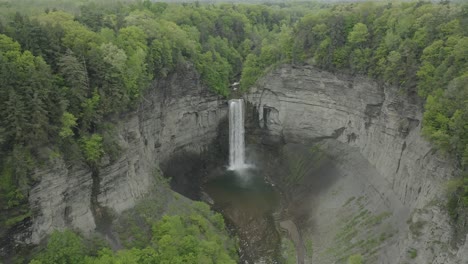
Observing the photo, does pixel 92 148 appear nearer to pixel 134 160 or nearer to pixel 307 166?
pixel 134 160

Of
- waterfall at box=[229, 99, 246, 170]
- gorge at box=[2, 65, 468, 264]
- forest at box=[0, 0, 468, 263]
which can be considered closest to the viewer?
forest at box=[0, 0, 468, 263]

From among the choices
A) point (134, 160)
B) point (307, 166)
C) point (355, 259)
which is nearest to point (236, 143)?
point (307, 166)

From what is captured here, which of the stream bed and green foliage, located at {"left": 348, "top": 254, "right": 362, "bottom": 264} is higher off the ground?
green foliage, located at {"left": 348, "top": 254, "right": 362, "bottom": 264}

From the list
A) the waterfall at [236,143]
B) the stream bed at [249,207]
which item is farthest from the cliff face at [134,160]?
the stream bed at [249,207]

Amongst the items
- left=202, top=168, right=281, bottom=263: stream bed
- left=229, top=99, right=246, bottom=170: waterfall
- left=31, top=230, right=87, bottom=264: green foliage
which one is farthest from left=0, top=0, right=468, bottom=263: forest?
left=202, top=168, right=281, bottom=263: stream bed

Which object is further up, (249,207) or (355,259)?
(355,259)

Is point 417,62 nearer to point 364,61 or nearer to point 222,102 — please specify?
point 364,61

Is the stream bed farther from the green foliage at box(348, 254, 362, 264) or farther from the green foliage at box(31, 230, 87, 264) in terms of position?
the green foliage at box(31, 230, 87, 264)
